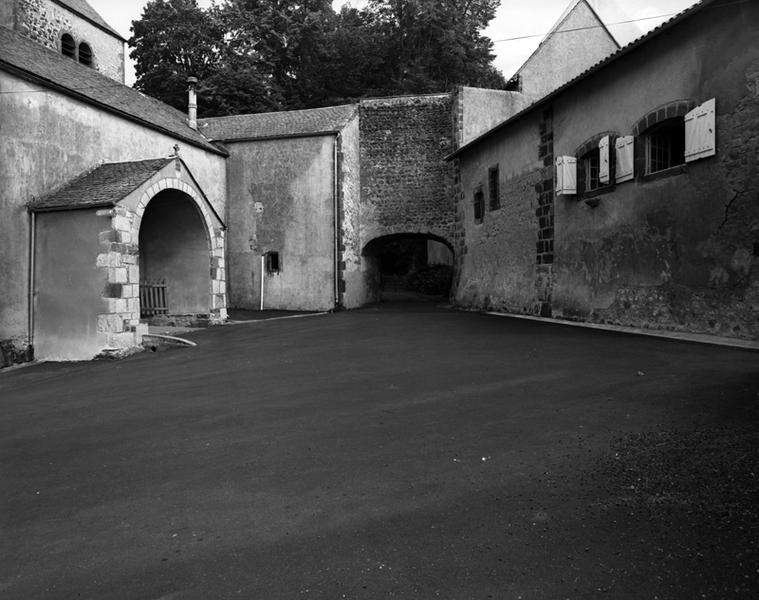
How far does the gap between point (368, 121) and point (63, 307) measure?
13698 millimetres

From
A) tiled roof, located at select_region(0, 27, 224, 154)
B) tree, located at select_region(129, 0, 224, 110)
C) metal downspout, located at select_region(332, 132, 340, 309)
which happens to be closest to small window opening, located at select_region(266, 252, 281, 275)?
metal downspout, located at select_region(332, 132, 340, 309)

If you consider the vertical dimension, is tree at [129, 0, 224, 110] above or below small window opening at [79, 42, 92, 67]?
above

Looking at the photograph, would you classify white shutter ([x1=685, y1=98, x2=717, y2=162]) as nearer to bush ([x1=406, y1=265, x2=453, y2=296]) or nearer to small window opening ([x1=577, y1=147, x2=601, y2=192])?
small window opening ([x1=577, y1=147, x2=601, y2=192])

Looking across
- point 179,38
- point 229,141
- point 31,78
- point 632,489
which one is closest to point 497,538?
point 632,489

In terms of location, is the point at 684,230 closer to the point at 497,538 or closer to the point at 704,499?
the point at 704,499

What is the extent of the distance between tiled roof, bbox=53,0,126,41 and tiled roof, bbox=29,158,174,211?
10.2m

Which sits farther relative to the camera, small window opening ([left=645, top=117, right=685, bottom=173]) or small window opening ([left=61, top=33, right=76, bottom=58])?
small window opening ([left=61, top=33, right=76, bottom=58])

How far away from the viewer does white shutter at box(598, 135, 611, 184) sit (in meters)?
10.4

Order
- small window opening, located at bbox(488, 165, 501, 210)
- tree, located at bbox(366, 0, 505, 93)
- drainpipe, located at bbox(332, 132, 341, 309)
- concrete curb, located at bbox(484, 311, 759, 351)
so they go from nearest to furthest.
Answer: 1. concrete curb, located at bbox(484, 311, 759, 351)
2. small window opening, located at bbox(488, 165, 501, 210)
3. drainpipe, located at bbox(332, 132, 341, 309)
4. tree, located at bbox(366, 0, 505, 93)

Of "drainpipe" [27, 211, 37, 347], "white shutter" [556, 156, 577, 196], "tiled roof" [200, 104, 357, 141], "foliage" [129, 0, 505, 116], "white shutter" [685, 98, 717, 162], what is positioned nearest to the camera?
"white shutter" [685, 98, 717, 162]

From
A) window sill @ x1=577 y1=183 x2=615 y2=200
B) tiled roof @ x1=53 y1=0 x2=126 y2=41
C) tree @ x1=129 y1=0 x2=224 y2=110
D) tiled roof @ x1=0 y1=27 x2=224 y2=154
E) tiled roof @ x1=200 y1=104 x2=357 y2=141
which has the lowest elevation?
window sill @ x1=577 y1=183 x2=615 y2=200

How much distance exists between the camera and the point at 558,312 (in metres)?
12.2

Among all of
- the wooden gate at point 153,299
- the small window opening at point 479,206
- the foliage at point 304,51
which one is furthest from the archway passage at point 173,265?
the foliage at point 304,51

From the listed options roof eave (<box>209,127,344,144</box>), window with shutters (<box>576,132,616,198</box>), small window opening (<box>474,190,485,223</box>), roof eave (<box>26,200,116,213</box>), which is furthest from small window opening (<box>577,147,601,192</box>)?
roof eave (<box>209,127,344,144</box>)
